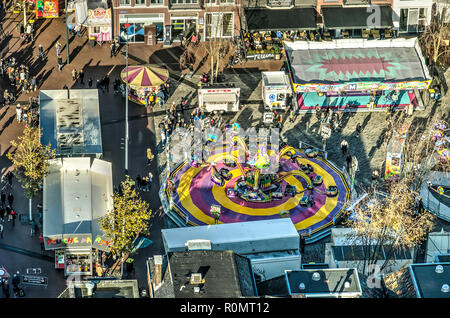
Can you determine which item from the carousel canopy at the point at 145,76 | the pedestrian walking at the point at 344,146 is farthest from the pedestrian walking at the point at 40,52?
the pedestrian walking at the point at 344,146

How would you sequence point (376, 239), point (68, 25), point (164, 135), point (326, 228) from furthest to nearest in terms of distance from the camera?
point (68, 25) → point (164, 135) → point (326, 228) → point (376, 239)

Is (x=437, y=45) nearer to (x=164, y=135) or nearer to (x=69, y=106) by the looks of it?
(x=164, y=135)

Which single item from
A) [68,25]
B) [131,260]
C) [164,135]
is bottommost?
[131,260]

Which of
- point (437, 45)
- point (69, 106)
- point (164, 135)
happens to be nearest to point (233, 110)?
point (164, 135)

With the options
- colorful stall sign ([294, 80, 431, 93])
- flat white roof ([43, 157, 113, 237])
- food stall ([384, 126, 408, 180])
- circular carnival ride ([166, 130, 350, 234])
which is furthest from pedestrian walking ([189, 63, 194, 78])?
food stall ([384, 126, 408, 180])

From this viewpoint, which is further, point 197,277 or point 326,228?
point 326,228

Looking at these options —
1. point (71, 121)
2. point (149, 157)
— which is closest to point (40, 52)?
point (71, 121)

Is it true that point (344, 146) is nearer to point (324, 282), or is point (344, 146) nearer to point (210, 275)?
point (324, 282)

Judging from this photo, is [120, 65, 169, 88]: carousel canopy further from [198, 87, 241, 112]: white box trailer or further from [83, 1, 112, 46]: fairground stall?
[83, 1, 112, 46]: fairground stall
